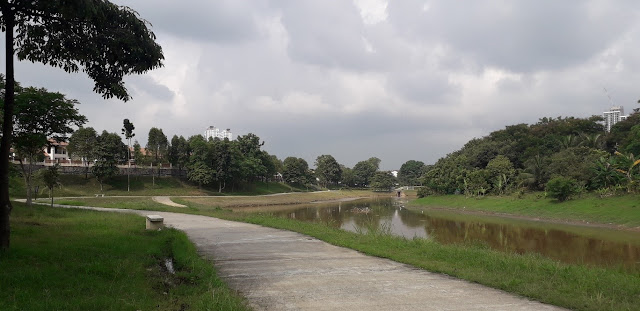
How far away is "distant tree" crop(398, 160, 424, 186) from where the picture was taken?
129 metres

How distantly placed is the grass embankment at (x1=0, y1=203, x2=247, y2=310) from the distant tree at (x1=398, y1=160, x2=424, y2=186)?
388 ft

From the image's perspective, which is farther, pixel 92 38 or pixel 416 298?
pixel 92 38

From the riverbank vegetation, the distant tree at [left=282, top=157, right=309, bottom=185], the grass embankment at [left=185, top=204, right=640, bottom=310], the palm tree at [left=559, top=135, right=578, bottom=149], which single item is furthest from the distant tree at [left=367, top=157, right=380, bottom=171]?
the grass embankment at [left=185, top=204, right=640, bottom=310]

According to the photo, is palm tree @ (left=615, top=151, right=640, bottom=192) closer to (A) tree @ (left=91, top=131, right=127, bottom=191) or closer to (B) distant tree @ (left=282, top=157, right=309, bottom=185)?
(A) tree @ (left=91, top=131, right=127, bottom=191)

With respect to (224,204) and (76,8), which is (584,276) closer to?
(76,8)

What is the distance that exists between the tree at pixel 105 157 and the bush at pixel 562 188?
45.4 meters

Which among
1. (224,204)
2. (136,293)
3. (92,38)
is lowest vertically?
(224,204)

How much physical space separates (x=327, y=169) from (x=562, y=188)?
234 ft

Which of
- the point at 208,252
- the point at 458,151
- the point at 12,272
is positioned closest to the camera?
the point at 12,272

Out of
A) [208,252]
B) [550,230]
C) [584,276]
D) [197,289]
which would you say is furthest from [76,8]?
[550,230]

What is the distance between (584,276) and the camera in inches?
336

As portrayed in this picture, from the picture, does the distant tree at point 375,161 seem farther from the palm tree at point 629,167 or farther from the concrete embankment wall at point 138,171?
the palm tree at point 629,167

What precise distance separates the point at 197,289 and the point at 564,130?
6953 centimetres

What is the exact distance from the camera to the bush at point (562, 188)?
3753cm
